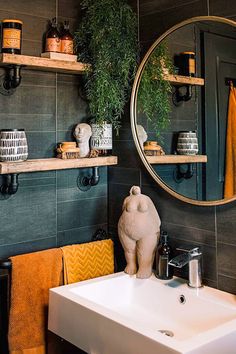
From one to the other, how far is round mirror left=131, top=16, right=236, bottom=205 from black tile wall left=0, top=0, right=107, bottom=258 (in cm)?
37

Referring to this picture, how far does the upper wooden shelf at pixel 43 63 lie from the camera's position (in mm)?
1761

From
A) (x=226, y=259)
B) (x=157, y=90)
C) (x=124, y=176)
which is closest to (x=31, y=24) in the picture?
(x=157, y=90)

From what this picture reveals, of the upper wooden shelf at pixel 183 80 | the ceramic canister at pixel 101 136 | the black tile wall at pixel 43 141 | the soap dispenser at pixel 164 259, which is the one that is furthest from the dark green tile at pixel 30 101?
the soap dispenser at pixel 164 259

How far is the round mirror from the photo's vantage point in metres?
1.69

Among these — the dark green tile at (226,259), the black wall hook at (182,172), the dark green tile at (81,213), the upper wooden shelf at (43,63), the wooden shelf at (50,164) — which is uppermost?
the upper wooden shelf at (43,63)

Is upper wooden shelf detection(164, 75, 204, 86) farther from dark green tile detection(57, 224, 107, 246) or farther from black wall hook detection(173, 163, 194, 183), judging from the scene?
dark green tile detection(57, 224, 107, 246)

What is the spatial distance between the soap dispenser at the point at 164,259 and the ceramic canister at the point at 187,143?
15.0 inches

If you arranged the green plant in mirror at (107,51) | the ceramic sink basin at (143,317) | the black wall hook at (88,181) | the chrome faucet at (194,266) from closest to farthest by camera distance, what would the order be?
1. the ceramic sink basin at (143,317)
2. the chrome faucet at (194,266)
3. the green plant in mirror at (107,51)
4. the black wall hook at (88,181)

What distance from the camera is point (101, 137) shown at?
211cm

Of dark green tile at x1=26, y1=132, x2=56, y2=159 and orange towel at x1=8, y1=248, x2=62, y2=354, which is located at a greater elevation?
dark green tile at x1=26, y1=132, x2=56, y2=159

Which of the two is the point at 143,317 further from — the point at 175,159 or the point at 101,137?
the point at 101,137

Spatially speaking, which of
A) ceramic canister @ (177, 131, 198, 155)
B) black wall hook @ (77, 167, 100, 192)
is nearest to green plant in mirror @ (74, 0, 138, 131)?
black wall hook @ (77, 167, 100, 192)

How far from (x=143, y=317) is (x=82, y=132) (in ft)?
3.00

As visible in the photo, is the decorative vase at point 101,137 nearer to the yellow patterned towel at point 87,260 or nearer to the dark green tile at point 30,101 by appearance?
the dark green tile at point 30,101
